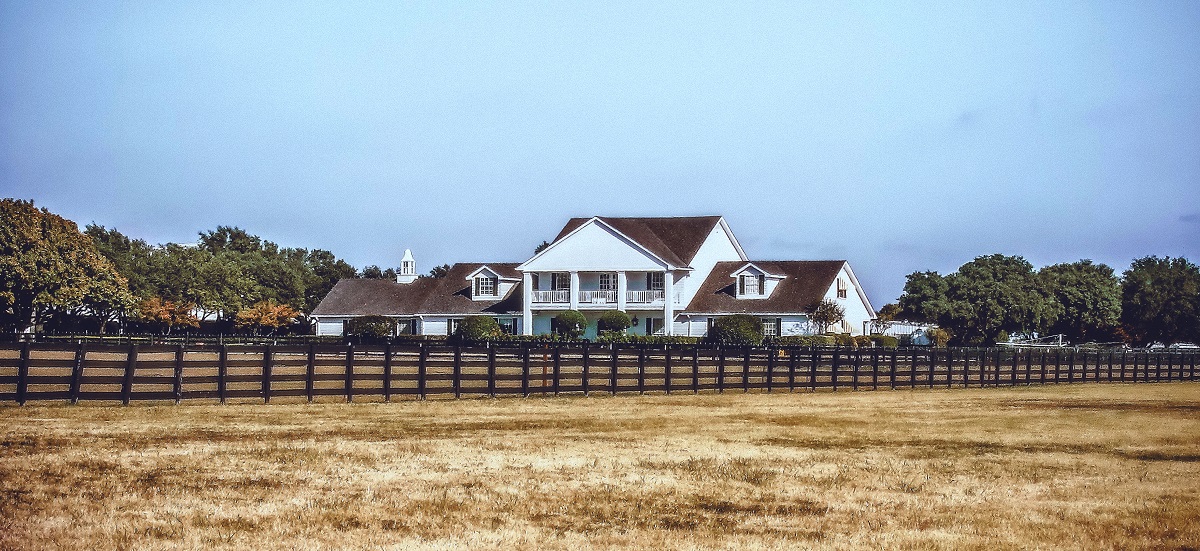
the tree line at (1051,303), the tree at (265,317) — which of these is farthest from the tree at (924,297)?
the tree at (265,317)

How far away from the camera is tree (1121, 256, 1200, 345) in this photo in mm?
113938

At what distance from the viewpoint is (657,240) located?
2953 inches

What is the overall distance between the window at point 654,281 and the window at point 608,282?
2.00 meters

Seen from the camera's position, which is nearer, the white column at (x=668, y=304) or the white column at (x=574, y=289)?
the white column at (x=668, y=304)

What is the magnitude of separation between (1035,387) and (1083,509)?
30366 mm

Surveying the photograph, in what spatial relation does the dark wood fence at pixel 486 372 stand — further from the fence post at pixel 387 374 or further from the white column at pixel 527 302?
the white column at pixel 527 302

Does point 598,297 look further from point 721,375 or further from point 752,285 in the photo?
point 721,375

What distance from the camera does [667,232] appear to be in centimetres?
7706

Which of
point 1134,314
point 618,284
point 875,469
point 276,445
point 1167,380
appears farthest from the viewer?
point 1134,314

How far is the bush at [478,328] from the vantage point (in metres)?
68.7

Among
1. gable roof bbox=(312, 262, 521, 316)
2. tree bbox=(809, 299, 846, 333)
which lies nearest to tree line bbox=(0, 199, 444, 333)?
gable roof bbox=(312, 262, 521, 316)

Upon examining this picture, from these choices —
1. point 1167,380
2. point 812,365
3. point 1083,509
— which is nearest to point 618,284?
point 1167,380

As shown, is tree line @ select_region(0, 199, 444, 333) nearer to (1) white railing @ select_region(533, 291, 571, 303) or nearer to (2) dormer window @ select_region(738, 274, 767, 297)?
(1) white railing @ select_region(533, 291, 571, 303)

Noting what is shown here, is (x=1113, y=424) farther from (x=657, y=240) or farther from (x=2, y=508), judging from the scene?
(x=657, y=240)
